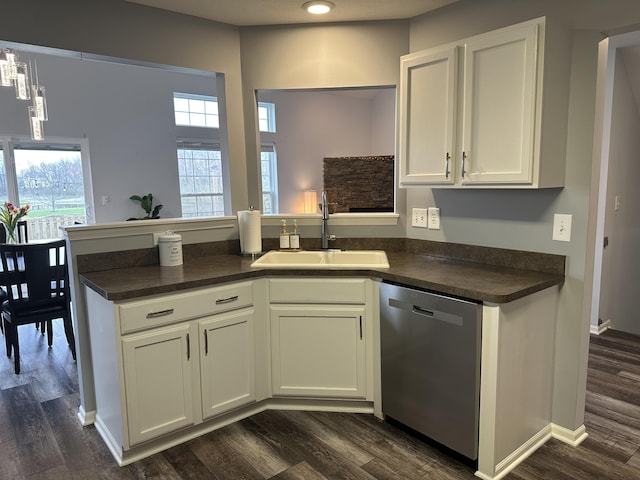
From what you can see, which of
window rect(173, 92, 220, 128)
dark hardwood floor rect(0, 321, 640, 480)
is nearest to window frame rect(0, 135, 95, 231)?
window rect(173, 92, 220, 128)

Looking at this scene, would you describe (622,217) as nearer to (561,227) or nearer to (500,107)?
(561,227)

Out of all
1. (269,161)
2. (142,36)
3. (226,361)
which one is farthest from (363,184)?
(226,361)

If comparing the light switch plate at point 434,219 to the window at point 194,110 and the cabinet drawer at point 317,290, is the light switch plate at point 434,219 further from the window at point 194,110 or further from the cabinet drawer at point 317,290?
the window at point 194,110

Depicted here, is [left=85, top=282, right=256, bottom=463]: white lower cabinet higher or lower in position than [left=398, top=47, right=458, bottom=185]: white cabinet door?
lower

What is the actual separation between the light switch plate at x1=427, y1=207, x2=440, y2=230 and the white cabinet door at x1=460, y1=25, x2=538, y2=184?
468 millimetres

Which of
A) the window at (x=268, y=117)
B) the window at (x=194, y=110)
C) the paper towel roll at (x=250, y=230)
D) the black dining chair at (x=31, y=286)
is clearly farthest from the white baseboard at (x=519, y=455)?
the window at (x=268, y=117)

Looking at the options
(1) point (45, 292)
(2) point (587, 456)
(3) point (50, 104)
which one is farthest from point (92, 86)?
(2) point (587, 456)

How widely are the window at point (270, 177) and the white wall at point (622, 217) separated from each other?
5285 millimetres

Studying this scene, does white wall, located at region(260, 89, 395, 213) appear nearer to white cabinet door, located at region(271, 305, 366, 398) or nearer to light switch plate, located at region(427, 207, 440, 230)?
light switch plate, located at region(427, 207, 440, 230)

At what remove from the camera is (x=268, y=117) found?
7.85 meters

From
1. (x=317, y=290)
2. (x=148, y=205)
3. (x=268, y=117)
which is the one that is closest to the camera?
(x=317, y=290)

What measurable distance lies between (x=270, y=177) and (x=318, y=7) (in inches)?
216

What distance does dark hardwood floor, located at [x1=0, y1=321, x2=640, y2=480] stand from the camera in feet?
6.56

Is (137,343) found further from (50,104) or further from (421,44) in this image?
(50,104)
